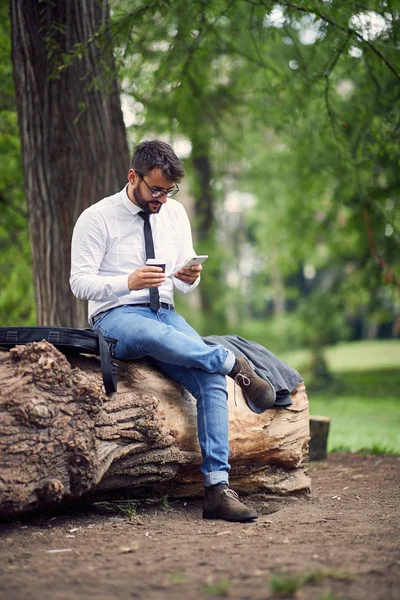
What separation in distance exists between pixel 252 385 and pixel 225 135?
8.61 metres

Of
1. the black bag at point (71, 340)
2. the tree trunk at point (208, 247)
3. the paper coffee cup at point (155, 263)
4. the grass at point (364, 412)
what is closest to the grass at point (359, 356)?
the grass at point (364, 412)

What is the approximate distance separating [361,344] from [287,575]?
2957cm

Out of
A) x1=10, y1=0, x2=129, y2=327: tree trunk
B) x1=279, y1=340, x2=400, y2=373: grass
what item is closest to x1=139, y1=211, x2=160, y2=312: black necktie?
x1=10, y1=0, x2=129, y2=327: tree trunk

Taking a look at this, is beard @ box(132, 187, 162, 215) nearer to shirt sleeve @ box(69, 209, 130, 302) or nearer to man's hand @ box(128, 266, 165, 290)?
shirt sleeve @ box(69, 209, 130, 302)

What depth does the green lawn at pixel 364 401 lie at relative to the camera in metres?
10.6

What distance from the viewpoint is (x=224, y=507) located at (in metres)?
4.49

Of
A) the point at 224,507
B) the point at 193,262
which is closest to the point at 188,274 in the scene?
the point at 193,262

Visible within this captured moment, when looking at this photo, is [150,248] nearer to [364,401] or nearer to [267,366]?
[267,366]

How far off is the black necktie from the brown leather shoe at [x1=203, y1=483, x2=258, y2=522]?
1.21 meters

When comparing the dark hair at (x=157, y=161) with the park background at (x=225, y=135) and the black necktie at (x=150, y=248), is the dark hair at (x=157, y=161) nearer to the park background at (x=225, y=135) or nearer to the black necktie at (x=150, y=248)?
the black necktie at (x=150, y=248)

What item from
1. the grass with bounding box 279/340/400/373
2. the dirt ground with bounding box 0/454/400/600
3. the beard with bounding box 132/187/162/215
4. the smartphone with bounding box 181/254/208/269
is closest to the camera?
the dirt ground with bounding box 0/454/400/600

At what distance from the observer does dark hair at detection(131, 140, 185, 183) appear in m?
4.78

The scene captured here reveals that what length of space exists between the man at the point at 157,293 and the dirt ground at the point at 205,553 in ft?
1.40

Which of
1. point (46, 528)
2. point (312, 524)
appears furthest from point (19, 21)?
point (312, 524)
